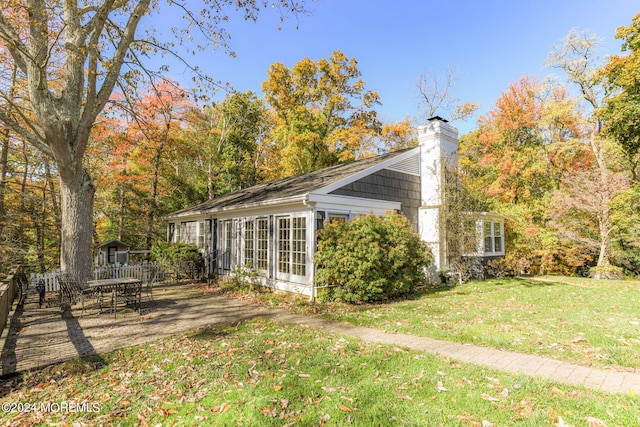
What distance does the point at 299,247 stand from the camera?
9758mm

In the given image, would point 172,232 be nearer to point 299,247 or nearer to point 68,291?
point 68,291

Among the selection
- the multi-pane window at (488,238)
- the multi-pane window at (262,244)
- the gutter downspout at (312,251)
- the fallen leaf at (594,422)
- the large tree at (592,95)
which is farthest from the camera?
the large tree at (592,95)

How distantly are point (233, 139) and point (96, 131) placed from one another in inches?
357

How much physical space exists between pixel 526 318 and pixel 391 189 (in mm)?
5995

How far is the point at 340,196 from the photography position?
977 cm

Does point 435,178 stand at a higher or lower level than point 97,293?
higher

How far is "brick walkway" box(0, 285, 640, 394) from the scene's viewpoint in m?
4.10

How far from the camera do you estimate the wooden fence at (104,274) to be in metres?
10.8

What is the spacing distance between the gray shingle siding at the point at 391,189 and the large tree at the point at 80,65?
5.40 m

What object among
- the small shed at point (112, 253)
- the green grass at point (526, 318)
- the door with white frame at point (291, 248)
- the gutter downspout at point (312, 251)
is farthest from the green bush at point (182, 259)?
the gutter downspout at point (312, 251)

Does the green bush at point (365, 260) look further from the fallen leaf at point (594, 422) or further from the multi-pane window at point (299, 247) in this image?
the fallen leaf at point (594, 422)

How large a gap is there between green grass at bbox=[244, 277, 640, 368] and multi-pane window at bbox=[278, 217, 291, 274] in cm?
107

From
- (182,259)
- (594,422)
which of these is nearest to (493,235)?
(594,422)

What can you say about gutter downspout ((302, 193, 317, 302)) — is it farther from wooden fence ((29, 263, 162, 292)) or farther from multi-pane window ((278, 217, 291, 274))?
wooden fence ((29, 263, 162, 292))
